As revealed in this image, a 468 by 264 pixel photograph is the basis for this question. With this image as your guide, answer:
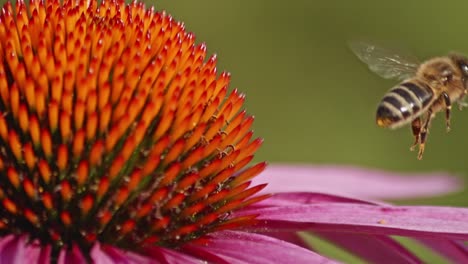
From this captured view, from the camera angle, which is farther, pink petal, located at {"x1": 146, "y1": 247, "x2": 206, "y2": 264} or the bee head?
the bee head

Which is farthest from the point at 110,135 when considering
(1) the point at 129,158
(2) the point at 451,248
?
(2) the point at 451,248

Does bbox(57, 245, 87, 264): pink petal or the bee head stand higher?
the bee head

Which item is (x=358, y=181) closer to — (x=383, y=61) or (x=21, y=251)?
(x=383, y=61)

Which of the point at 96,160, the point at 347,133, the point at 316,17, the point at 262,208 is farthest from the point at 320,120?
the point at 96,160

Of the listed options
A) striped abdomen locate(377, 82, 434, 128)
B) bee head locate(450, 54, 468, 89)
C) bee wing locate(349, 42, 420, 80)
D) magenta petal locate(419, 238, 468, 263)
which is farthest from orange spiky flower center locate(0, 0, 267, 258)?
bee head locate(450, 54, 468, 89)

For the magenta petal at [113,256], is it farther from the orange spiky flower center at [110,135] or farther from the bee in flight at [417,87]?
the bee in flight at [417,87]

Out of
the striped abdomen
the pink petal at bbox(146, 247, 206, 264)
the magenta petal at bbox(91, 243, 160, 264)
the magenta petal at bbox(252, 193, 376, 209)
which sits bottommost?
the magenta petal at bbox(91, 243, 160, 264)

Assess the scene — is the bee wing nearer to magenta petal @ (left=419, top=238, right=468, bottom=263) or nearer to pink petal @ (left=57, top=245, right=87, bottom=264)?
magenta petal @ (left=419, top=238, right=468, bottom=263)
